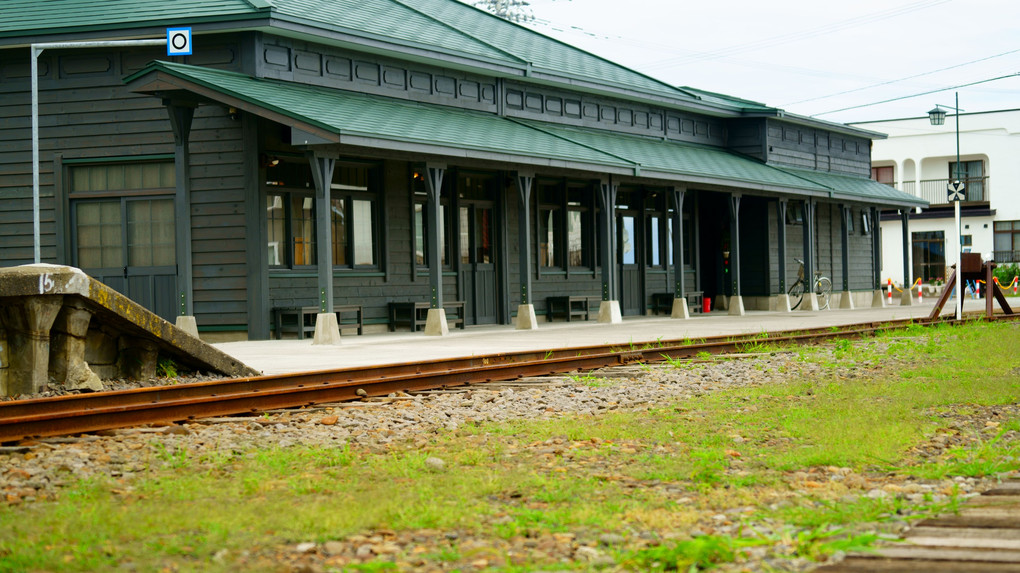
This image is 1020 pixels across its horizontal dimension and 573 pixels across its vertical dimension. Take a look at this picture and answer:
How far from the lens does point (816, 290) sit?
31.8m

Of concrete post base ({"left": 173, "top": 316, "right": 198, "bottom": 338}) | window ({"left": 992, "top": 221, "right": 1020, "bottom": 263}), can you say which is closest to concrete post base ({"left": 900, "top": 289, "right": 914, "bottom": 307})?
window ({"left": 992, "top": 221, "right": 1020, "bottom": 263})

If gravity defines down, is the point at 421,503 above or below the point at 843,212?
below

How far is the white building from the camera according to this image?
5331cm

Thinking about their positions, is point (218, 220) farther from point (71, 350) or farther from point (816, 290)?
point (816, 290)

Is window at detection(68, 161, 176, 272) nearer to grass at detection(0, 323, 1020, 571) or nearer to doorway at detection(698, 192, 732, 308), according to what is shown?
grass at detection(0, 323, 1020, 571)

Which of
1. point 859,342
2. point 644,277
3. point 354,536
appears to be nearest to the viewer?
point 354,536

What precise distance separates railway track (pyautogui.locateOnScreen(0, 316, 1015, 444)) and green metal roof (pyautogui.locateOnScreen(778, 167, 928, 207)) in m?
18.0

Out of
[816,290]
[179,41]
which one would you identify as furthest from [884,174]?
[179,41]

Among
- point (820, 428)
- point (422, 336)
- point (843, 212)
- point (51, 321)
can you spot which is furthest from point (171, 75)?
point (843, 212)

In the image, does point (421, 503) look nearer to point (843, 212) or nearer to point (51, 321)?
point (51, 321)

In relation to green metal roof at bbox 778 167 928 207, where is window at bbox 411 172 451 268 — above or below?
below

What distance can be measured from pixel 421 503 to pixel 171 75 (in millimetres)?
12312

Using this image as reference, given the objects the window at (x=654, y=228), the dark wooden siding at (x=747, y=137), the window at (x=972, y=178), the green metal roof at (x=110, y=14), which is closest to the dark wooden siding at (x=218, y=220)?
the green metal roof at (x=110, y=14)

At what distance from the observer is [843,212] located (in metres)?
33.3
